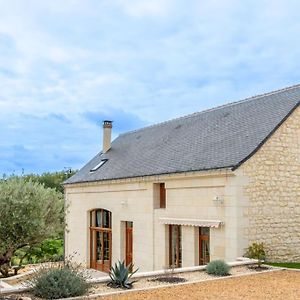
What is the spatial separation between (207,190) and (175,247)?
12.4 feet

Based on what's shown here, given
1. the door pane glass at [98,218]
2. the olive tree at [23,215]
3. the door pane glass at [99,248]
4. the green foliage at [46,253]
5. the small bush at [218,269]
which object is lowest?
the green foliage at [46,253]

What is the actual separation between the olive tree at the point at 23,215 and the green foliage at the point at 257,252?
24.3ft

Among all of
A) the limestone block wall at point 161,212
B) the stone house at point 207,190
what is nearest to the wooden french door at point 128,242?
the stone house at point 207,190

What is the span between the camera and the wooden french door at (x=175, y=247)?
21.0 metres

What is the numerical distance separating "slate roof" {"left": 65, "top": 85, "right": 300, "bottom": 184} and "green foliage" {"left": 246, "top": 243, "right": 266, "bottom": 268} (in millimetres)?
3091

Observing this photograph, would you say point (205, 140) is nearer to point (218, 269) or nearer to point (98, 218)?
point (218, 269)

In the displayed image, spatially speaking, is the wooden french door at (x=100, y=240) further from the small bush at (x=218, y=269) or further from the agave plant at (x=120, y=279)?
the agave plant at (x=120, y=279)

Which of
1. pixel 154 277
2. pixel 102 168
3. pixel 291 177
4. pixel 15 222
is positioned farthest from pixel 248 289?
pixel 102 168

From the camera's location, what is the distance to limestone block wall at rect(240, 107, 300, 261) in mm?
18234

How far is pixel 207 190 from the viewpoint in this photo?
19.2 metres

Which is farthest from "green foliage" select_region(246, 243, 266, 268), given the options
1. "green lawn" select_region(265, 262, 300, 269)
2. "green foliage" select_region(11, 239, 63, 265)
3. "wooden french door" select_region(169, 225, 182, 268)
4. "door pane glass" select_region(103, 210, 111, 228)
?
"green foliage" select_region(11, 239, 63, 265)

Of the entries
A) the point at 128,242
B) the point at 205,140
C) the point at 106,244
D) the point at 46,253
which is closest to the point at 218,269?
the point at 205,140

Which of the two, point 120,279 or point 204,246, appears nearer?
point 120,279

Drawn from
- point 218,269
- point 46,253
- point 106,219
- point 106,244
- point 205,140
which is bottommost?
point 46,253
